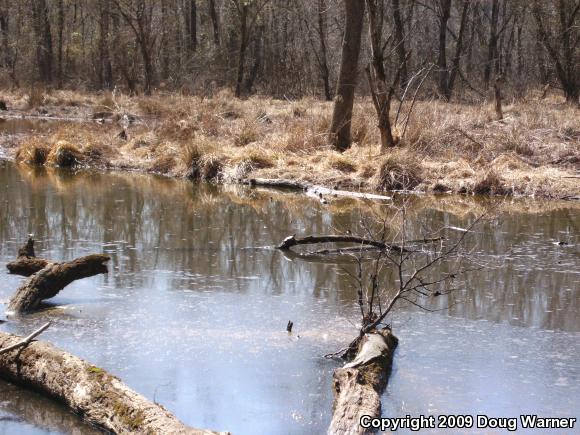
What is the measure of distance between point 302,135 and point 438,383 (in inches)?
461

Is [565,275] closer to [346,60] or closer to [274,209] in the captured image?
[274,209]

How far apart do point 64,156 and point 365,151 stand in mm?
6518

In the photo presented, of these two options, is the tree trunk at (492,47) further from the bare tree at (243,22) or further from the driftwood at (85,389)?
the driftwood at (85,389)

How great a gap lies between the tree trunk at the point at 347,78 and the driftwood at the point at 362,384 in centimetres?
1074

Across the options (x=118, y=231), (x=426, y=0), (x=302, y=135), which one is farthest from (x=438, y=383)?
(x=426, y=0)

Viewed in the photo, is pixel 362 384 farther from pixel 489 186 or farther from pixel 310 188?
pixel 489 186

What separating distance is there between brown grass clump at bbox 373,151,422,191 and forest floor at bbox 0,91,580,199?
0.02 metres

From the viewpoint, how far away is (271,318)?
713 cm

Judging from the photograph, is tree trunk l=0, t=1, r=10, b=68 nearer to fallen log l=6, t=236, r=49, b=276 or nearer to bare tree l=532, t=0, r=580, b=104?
bare tree l=532, t=0, r=580, b=104

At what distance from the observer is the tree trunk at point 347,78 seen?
1639 centimetres

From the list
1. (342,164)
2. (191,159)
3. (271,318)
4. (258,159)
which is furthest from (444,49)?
(271,318)

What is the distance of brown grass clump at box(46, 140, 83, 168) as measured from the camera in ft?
57.9

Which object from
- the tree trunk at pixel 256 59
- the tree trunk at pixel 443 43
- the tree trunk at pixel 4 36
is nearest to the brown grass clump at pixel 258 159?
the tree trunk at pixel 443 43

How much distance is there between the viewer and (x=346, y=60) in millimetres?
16750
